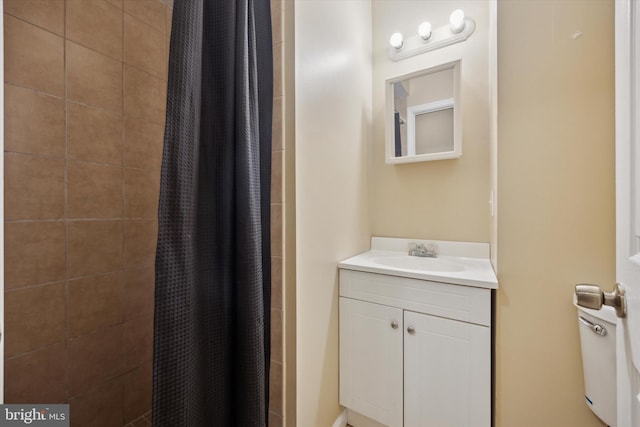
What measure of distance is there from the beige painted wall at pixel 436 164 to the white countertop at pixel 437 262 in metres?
0.06

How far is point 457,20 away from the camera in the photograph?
156 cm

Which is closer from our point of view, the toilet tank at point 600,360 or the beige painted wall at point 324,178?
the toilet tank at point 600,360

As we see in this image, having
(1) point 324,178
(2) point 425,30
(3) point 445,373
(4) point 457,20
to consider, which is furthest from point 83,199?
(4) point 457,20

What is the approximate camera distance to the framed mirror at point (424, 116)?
1591mm

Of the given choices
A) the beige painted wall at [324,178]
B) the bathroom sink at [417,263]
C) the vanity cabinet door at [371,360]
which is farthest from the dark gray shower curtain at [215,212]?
the bathroom sink at [417,263]

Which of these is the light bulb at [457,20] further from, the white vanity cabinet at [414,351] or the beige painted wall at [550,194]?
the white vanity cabinet at [414,351]

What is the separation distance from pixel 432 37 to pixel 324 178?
118cm

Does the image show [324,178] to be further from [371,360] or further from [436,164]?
[371,360]

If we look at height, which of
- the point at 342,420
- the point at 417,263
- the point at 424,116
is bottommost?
the point at 342,420

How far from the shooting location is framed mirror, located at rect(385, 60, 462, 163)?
1591mm

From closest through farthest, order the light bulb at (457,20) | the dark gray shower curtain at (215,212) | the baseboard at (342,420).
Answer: the dark gray shower curtain at (215,212) → the baseboard at (342,420) → the light bulb at (457,20)

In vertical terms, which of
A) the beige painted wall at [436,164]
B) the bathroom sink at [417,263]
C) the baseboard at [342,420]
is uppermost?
the beige painted wall at [436,164]

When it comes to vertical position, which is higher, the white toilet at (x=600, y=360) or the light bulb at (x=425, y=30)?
the light bulb at (x=425, y=30)

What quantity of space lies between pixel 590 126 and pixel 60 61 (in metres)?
2.11
